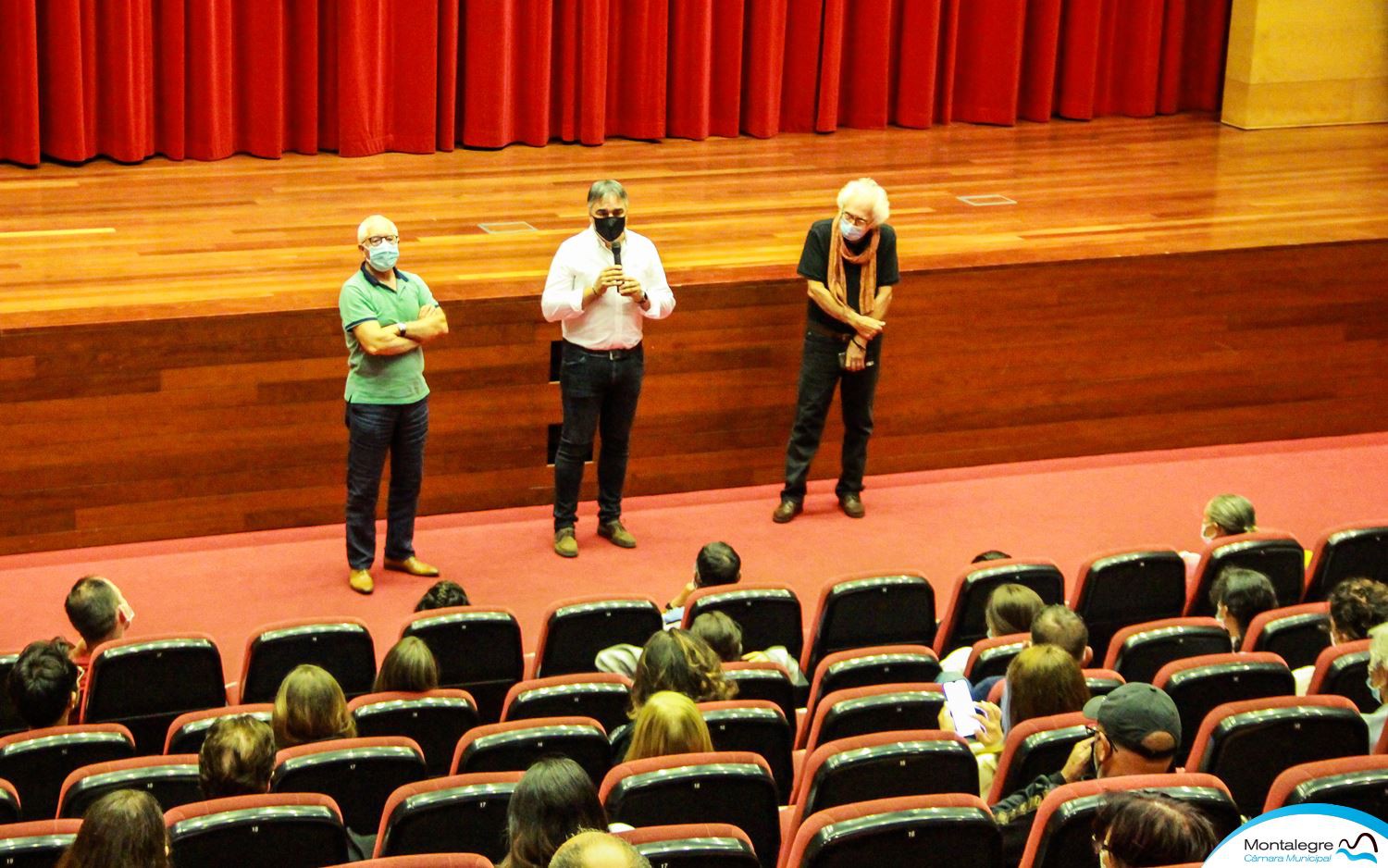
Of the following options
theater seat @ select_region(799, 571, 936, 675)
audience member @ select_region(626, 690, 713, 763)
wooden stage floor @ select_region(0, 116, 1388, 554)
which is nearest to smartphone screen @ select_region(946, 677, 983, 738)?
audience member @ select_region(626, 690, 713, 763)

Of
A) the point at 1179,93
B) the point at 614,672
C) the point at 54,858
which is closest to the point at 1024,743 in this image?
the point at 614,672

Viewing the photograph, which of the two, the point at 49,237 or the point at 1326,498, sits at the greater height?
the point at 49,237

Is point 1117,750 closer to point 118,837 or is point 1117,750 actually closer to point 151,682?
point 118,837

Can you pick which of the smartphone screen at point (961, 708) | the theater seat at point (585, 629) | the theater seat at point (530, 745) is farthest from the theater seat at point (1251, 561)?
the theater seat at point (530, 745)

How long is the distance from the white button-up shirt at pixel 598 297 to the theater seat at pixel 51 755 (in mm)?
2390

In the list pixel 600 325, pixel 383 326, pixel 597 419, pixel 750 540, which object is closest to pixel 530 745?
pixel 383 326

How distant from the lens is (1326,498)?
6.65 metres

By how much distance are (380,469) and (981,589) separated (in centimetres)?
198

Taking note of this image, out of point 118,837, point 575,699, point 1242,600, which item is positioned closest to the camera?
point 118,837

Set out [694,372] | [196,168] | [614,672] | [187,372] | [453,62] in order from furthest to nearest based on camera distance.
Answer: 1. [453,62]
2. [196,168]
3. [694,372]
4. [187,372]
5. [614,672]

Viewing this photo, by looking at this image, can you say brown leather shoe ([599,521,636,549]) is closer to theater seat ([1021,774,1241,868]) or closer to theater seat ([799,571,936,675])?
theater seat ([799,571,936,675])

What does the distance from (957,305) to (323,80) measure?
3.47 meters

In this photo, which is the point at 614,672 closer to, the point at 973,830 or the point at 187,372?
the point at 973,830

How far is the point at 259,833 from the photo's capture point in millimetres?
2900
